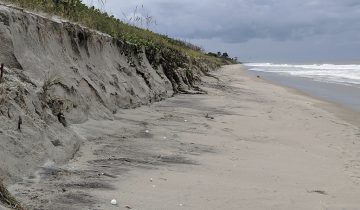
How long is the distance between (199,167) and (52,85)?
2.44 meters

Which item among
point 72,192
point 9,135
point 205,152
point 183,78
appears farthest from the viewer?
point 183,78

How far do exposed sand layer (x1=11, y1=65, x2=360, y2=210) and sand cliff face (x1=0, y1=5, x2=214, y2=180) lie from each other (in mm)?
266

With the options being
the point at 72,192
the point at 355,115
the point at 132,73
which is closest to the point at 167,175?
the point at 72,192

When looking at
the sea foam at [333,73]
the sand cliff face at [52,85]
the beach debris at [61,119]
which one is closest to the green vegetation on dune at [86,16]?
the sand cliff face at [52,85]

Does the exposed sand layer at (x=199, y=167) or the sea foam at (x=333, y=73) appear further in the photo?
the sea foam at (x=333, y=73)

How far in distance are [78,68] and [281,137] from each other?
4087 mm

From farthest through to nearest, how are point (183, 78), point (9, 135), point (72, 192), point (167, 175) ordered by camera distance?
point (183, 78) < point (167, 175) < point (9, 135) < point (72, 192)

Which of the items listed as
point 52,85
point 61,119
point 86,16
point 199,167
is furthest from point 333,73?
point 61,119

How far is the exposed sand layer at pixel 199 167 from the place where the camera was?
15.2 feet

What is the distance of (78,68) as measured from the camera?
8594 mm

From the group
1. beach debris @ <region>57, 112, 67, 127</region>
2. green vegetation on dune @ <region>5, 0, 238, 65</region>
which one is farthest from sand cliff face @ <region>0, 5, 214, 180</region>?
green vegetation on dune @ <region>5, 0, 238, 65</region>

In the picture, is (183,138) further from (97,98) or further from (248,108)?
(248,108)

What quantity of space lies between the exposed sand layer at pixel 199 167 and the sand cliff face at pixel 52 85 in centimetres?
27

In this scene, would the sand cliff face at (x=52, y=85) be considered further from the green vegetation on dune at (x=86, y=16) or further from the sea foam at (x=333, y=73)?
the sea foam at (x=333, y=73)
